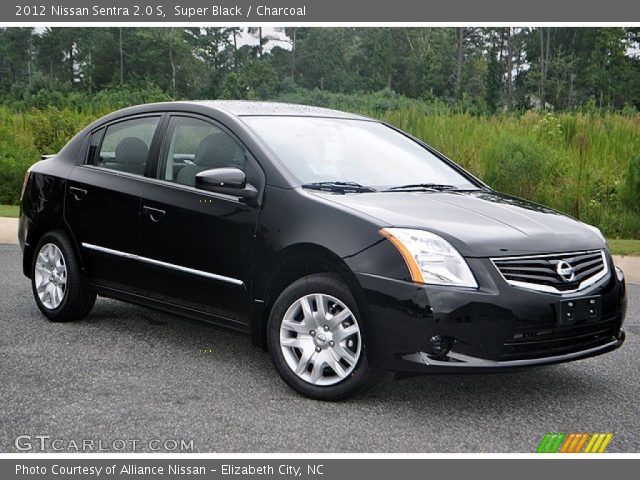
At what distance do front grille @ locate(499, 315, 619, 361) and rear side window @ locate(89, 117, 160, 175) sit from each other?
112 inches

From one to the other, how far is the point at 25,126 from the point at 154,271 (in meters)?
14.3

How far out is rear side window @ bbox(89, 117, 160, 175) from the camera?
20.2 feet

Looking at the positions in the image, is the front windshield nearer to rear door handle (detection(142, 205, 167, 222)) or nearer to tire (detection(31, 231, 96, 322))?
rear door handle (detection(142, 205, 167, 222))

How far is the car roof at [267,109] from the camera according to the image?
585 cm

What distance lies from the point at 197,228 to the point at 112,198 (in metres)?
0.95

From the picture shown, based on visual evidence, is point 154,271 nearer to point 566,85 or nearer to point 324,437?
point 324,437

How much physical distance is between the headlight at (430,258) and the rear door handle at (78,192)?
2.72m

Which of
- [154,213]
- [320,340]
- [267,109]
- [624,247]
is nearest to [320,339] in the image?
[320,340]

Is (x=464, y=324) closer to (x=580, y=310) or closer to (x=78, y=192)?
(x=580, y=310)

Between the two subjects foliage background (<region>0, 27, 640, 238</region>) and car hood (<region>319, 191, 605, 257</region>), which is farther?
foliage background (<region>0, 27, 640, 238</region>)

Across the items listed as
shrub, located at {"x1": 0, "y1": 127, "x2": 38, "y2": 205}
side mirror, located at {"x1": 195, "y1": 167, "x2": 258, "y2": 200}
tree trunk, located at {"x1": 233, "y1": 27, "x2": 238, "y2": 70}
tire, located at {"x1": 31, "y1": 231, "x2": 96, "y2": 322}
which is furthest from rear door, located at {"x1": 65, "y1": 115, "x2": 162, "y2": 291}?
tree trunk, located at {"x1": 233, "y1": 27, "x2": 238, "y2": 70}

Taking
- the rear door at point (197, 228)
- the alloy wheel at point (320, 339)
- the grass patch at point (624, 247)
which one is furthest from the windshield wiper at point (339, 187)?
the grass patch at point (624, 247)

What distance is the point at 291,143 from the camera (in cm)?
559

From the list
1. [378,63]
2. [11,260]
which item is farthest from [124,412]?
[378,63]
